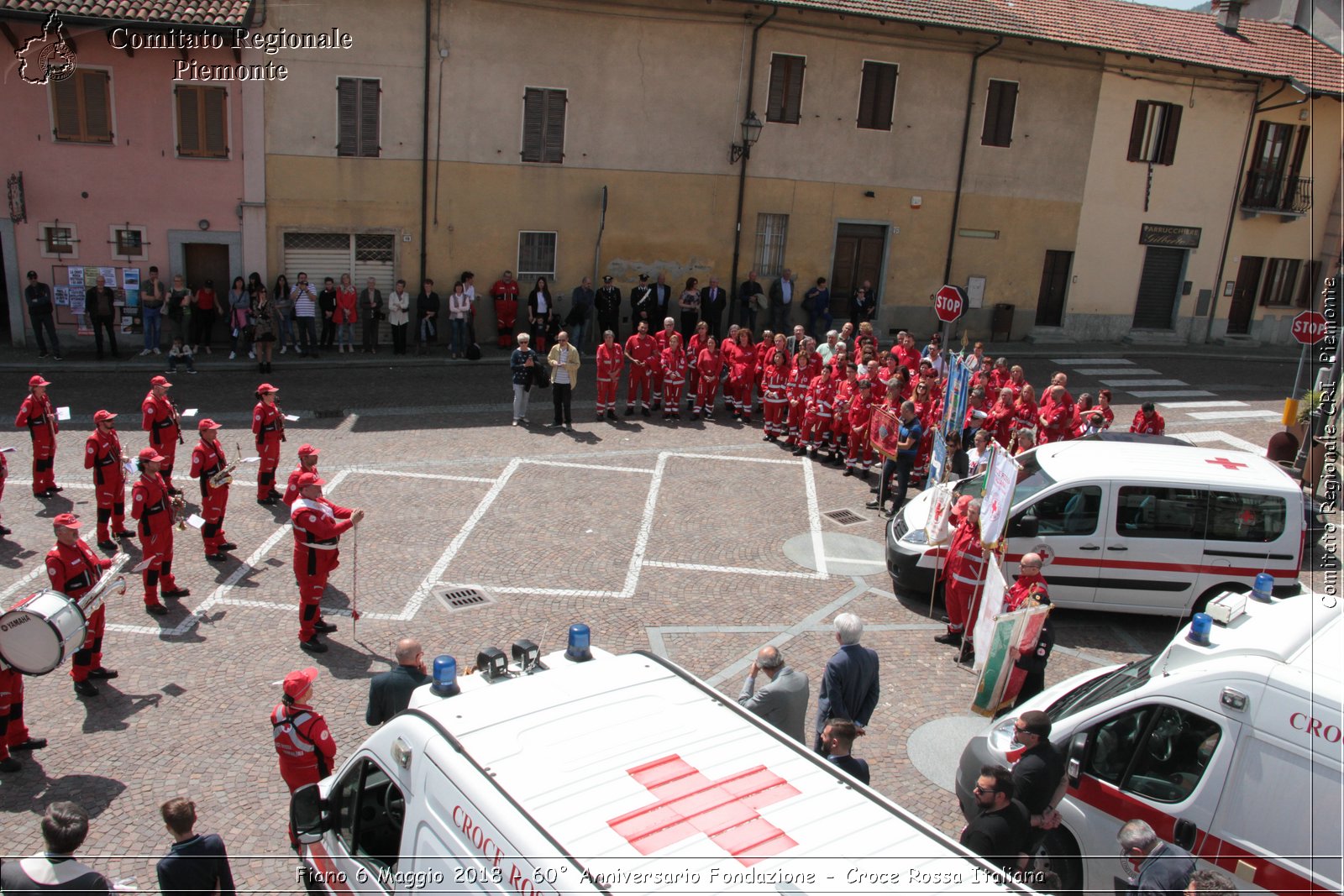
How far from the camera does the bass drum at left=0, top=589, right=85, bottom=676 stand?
7.41 metres

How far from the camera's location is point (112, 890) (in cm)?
544

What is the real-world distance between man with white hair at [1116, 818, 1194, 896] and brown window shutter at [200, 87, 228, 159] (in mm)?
20241

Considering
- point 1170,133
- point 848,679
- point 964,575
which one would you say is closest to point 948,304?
point 964,575

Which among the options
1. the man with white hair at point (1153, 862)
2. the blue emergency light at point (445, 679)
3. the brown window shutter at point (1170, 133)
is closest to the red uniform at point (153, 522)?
the blue emergency light at point (445, 679)

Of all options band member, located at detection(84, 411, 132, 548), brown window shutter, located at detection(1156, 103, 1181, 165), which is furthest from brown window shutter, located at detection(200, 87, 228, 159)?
brown window shutter, located at detection(1156, 103, 1181, 165)

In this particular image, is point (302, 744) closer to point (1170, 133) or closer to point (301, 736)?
point (301, 736)

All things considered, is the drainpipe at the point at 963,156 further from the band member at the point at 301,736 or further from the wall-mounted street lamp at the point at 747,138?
the band member at the point at 301,736

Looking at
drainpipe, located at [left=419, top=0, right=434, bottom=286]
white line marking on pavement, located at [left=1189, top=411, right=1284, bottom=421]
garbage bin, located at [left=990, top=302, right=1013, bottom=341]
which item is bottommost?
white line marking on pavement, located at [left=1189, top=411, right=1284, bottom=421]

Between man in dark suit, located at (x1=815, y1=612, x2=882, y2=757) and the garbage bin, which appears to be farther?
the garbage bin

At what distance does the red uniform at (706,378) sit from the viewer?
58.4 ft

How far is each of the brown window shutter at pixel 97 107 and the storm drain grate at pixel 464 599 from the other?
572 inches

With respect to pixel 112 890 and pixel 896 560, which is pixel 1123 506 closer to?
pixel 896 560

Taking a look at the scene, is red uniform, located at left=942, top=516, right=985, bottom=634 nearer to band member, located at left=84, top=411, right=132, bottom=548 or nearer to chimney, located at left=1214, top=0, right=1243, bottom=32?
band member, located at left=84, top=411, right=132, bottom=548

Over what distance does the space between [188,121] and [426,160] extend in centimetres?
447
